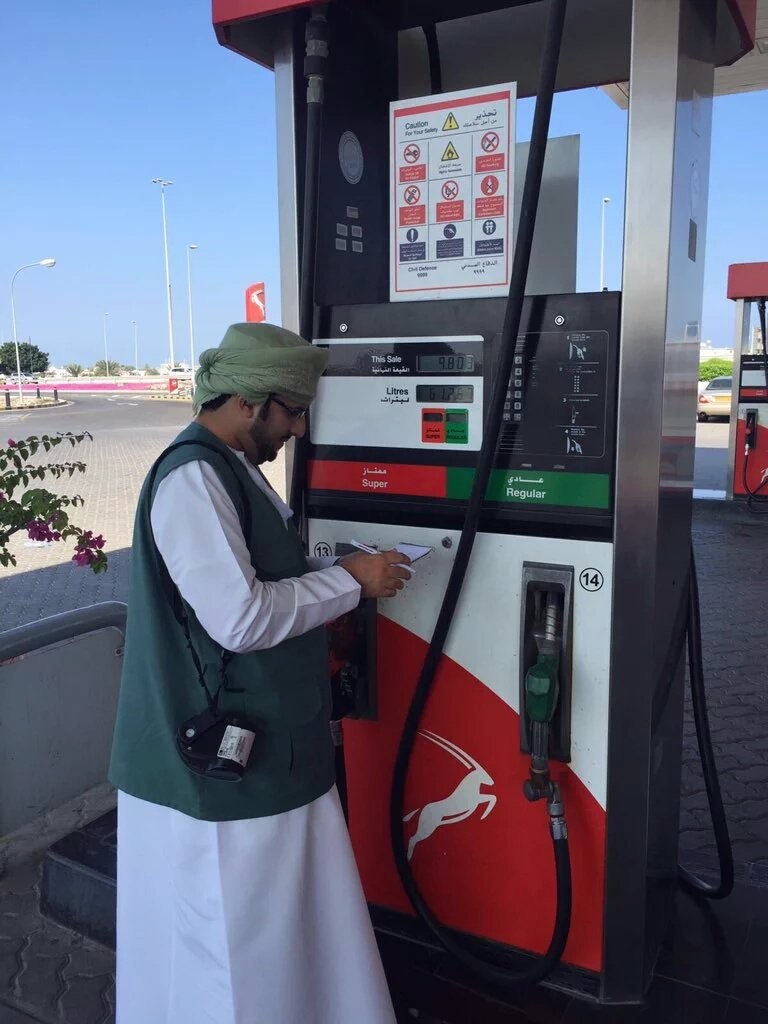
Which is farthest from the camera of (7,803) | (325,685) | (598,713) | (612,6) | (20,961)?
(7,803)

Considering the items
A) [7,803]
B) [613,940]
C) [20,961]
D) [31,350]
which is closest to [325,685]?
[613,940]

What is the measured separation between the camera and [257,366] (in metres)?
1.81

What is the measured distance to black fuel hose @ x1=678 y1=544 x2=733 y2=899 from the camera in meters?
2.55

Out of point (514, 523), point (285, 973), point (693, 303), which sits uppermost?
point (693, 303)

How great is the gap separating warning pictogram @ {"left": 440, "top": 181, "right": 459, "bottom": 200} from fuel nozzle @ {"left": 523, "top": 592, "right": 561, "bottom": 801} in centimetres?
105

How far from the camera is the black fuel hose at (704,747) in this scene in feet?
8.36

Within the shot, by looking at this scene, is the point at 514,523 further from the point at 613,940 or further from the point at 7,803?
the point at 7,803

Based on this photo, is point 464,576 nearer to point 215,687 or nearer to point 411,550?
point 411,550

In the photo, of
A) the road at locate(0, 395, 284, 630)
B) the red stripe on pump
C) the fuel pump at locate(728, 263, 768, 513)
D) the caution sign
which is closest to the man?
the red stripe on pump

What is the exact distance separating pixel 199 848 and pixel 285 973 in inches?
13.0

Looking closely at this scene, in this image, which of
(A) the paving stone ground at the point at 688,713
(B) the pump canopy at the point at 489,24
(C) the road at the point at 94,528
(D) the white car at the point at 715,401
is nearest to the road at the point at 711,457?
(D) the white car at the point at 715,401

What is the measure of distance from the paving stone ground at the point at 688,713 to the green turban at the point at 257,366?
71.8 inches

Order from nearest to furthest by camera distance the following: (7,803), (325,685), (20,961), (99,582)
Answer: (325,685), (20,961), (7,803), (99,582)

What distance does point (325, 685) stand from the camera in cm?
201
